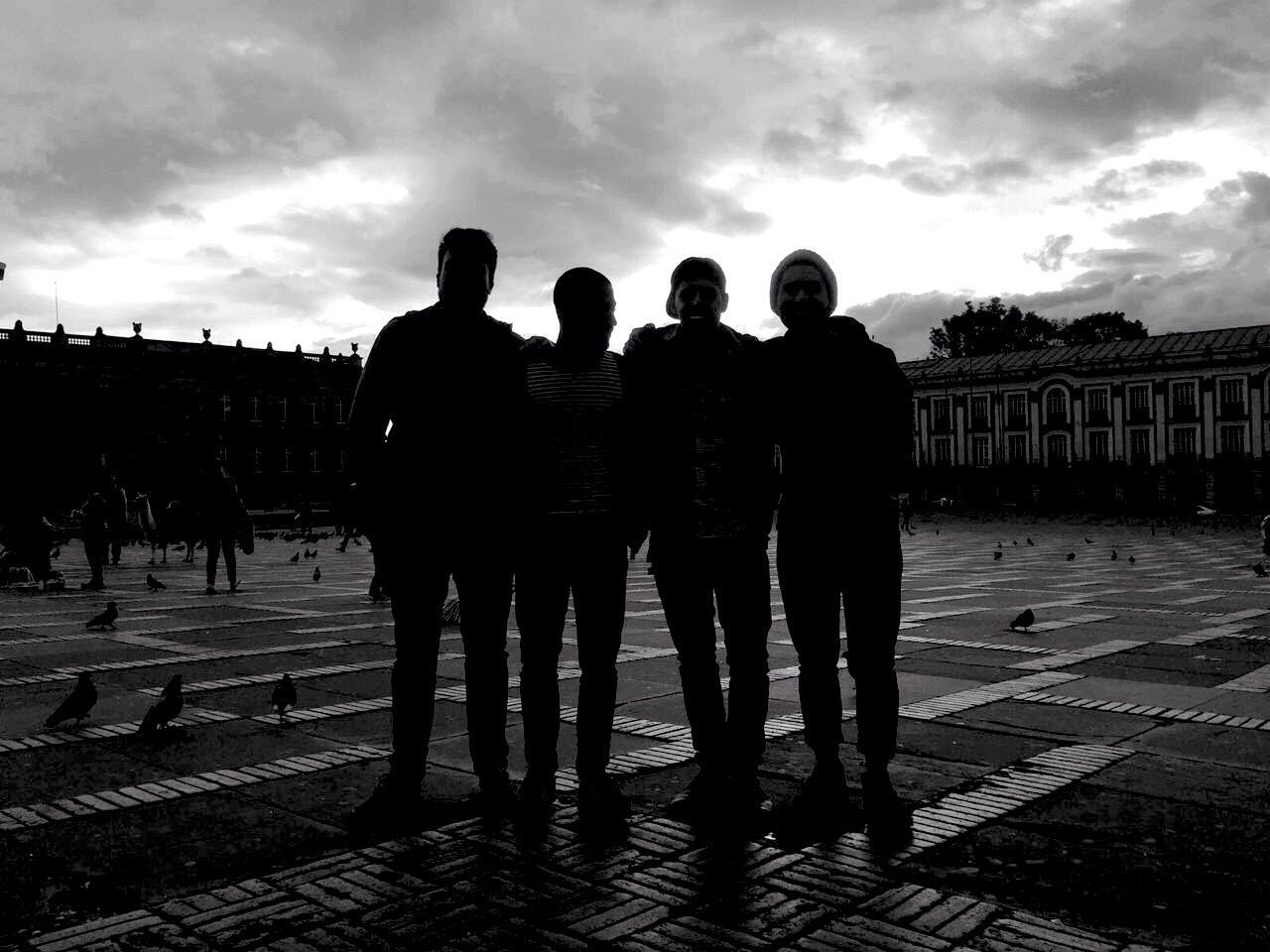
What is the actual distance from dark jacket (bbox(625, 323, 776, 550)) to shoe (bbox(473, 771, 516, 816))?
3.26ft

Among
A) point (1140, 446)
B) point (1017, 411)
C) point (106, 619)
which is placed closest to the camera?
point (106, 619)

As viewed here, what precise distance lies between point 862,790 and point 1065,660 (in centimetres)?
416

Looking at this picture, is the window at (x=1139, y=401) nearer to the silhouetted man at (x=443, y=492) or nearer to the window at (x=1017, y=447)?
the window at (x=1017, y=447)

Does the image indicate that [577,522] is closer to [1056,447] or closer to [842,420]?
[842,420]

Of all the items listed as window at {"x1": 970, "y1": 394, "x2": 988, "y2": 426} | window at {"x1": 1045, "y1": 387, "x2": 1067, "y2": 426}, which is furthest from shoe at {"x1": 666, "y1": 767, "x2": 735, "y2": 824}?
window at {"x1": 970, "y1": 394, "x2": 988, "y2": 426}

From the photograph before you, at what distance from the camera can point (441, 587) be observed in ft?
13.0

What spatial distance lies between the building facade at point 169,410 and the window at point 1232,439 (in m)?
58.4

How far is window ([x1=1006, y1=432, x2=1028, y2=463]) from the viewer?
77.8 meters

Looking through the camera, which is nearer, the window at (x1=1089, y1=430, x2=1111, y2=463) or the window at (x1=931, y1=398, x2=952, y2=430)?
the window at (x1=1089, y1=430, x2=1111, y2=463)

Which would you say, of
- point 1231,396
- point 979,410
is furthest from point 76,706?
point 979,410

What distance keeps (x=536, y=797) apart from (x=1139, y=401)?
7729 centimetres

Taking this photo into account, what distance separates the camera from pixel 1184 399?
233 feet

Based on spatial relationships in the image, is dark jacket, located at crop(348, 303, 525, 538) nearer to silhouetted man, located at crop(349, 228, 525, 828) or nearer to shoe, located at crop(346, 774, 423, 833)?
silhouetted man, located at crop(349, 228, 525, 828)

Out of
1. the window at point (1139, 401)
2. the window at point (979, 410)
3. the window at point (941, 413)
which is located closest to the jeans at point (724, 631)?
the window at point (1139, 401)
